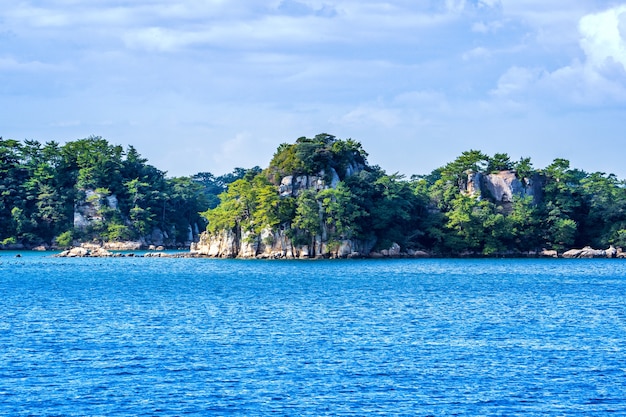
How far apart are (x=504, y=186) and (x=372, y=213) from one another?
2121 centimetres

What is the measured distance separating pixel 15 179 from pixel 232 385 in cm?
11731

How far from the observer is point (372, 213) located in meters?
101

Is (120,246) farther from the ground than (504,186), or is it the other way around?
(504,186)

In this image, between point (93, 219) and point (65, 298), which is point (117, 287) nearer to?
point (65, 298)

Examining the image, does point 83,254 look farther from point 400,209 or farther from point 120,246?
point 400,209

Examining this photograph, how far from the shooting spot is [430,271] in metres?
79.8

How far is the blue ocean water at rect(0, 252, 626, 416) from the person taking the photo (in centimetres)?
2594

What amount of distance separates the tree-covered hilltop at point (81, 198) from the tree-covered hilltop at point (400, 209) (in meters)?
31.8

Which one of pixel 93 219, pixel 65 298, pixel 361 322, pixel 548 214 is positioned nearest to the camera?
pixel 361 322

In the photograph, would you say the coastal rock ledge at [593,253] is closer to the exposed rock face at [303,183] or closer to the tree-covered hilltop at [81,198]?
the exposed rock face at [303,183]

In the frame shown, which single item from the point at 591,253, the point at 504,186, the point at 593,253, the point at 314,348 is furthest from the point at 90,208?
the point at 314,348

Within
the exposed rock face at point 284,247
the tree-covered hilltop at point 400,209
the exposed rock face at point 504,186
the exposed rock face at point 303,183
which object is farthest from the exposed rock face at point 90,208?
the exposed rock face at point 504,186

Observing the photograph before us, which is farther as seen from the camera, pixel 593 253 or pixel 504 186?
pixel 504 186

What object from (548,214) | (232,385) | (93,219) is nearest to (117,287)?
(232,385)
